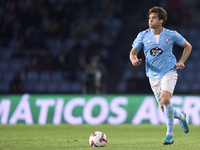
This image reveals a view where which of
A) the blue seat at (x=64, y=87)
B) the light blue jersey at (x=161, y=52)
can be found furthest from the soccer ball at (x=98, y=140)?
the blue seat at (x=64, y=87)

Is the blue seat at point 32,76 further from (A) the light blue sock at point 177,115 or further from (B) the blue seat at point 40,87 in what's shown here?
(A) the light blue sock at point 177,115

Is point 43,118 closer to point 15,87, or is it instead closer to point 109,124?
point 109,124

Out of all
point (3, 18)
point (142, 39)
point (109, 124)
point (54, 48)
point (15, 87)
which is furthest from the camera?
point (3, 18)

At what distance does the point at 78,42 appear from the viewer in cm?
1702

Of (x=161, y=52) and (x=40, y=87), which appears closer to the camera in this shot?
(x=161, y=52)

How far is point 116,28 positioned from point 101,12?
3.35 ft

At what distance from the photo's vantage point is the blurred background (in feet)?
53.6

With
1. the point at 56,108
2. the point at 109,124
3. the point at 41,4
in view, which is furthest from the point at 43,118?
the point at 41,4

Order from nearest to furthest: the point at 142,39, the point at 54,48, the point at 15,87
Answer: the point at 142,39 < the point at 15,87 < the point at 54,48

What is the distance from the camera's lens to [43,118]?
1292 centimetres

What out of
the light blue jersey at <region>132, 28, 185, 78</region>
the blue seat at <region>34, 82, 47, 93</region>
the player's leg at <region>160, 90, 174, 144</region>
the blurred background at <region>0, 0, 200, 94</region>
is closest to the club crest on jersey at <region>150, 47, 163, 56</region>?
the light blue jersey at <region>132, 28, 185, 78</region>

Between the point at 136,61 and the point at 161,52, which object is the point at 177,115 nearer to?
the point at 161,52

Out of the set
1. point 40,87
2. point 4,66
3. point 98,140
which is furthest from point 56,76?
point 98,140

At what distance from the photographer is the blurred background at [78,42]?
16.3 m
